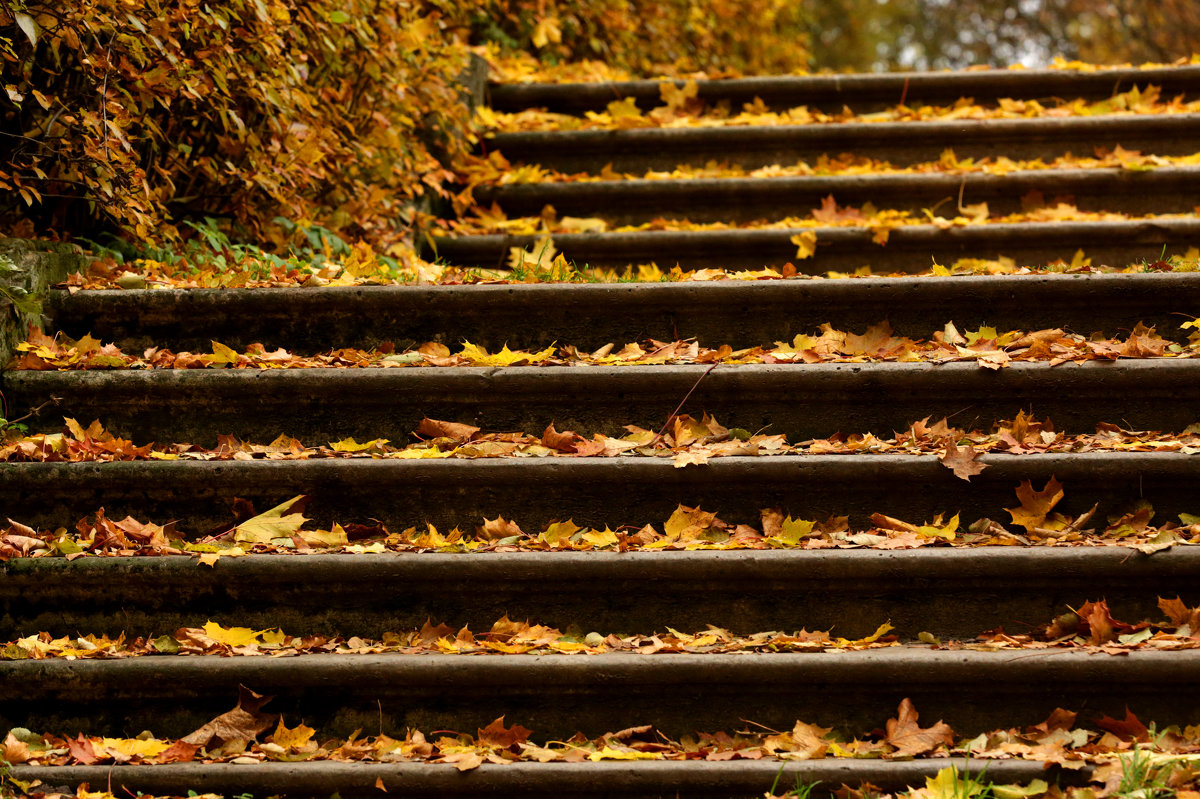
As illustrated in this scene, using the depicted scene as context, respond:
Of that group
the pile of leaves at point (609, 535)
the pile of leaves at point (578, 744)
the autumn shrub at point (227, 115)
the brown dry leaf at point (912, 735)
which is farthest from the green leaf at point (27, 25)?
the brown dry leaf at point (912, 735)

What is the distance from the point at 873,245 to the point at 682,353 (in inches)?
45.6

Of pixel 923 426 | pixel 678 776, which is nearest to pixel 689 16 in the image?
pixel 923 426

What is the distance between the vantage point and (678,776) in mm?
1944

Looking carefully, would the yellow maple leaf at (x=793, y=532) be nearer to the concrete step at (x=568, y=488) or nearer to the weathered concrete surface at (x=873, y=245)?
the concrete step at (x=568, y=488)

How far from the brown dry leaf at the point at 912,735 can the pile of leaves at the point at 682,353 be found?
998 mm

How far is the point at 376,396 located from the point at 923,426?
1.52m

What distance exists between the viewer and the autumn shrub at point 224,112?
2756 mm

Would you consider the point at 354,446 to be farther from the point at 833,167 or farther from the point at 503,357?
the point at 833,167

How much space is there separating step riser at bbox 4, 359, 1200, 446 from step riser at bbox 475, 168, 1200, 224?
1.45 m

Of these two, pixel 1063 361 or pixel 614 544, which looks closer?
pixel 614 544

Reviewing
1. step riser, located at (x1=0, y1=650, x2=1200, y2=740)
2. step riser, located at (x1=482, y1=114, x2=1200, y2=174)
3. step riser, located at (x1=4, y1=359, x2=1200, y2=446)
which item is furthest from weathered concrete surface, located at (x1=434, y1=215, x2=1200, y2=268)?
step riser, located at (x1=0, y1=650, x2=1200, y2=740)

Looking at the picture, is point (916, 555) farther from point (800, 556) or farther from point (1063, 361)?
point (1063, 361)

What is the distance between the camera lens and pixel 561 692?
6.98 feet

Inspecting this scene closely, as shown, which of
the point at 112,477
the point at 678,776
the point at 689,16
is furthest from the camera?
the point at 689,16
